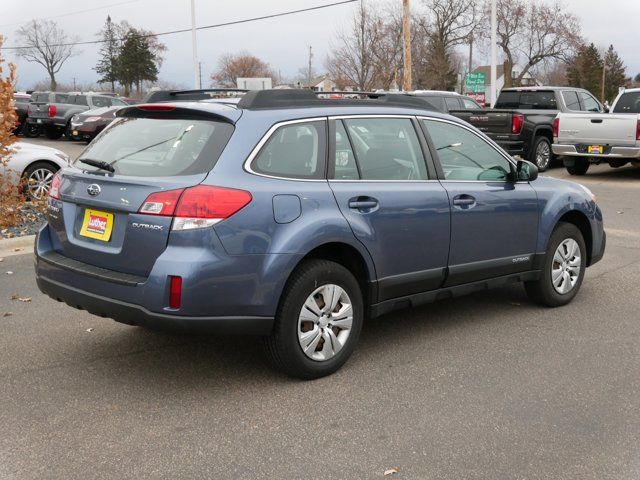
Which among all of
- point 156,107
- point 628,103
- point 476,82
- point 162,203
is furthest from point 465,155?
point 476,82

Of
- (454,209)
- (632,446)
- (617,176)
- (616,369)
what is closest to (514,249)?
(454,209)

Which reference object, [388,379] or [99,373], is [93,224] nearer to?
[99,373]

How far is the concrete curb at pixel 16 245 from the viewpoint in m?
8.27

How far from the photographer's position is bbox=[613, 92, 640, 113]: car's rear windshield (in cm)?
1533

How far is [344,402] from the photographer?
13.5ft

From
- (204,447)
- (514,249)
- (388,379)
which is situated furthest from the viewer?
(514,249)

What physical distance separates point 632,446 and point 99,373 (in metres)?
3.10

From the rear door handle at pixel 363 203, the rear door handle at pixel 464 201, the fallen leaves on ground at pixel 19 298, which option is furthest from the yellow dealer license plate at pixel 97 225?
the rear door handle at pixel 464 201

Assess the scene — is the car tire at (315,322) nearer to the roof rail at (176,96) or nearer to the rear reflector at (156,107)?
the rear reflector at (156,107)

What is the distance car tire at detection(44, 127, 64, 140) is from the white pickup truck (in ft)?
62.7

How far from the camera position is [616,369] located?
15.3ft

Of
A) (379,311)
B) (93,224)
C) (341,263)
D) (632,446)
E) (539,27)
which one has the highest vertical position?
(539,27)

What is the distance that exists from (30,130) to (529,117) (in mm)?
20164

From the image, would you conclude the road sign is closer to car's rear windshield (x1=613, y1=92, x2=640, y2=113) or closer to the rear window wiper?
car's rear windshield (x1=613, y1=92, x2=640, y2=113)
